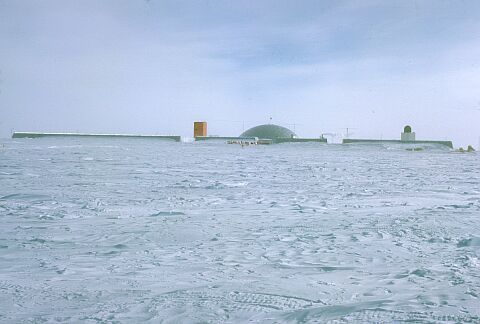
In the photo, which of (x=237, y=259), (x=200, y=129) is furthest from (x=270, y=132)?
(x=237, y=259)

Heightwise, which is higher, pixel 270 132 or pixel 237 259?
pixel 270 132

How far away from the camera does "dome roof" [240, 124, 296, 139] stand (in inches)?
3495

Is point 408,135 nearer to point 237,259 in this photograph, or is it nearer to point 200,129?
point 200,129

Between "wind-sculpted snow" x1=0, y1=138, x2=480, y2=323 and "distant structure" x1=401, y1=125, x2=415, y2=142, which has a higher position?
"distant structure" x1=401, y1=125, x2=415, y2=142

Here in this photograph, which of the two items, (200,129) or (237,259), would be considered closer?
(237,259)

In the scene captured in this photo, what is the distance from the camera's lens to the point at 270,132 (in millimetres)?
89125

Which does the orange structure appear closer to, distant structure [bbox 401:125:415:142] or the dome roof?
the dome roof

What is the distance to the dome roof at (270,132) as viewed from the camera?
8878cm

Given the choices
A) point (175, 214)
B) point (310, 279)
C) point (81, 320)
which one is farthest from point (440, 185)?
point (81, 320)

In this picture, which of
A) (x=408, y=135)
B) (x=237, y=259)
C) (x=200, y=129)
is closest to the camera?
(x=237, y=259)

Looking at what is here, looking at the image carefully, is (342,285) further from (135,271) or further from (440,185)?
(440,185)

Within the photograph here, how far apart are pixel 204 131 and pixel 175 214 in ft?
265

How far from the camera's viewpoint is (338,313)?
238cm

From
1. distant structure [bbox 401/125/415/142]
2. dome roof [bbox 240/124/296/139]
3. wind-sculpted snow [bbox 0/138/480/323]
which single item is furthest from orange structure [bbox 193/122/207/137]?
wind-sculpted snow [bbox 0/138/480/323]
